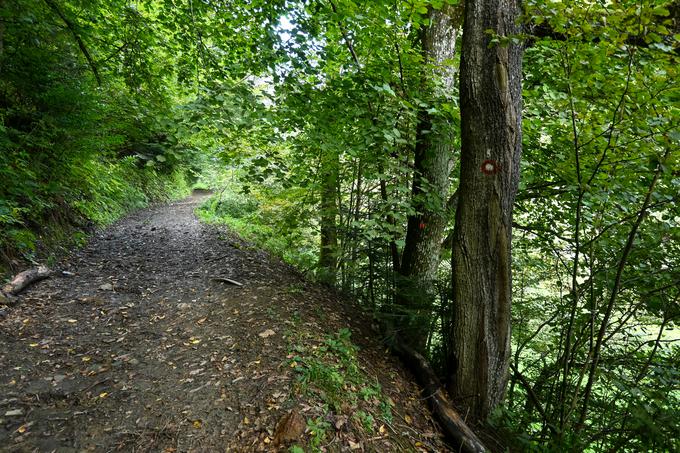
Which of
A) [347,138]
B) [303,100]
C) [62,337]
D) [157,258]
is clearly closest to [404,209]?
[347,138]

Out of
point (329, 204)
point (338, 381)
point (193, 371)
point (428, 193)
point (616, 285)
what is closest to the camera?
point (616, 285)

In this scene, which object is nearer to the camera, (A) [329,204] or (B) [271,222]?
(A) [329,204]

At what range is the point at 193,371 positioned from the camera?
345 centimetres

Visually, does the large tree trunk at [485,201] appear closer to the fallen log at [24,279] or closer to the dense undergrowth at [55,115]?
the dense undergrowth at [55,115]

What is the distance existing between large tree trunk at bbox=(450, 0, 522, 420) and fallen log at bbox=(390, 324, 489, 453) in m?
0.20

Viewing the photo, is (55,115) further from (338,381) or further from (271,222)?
(338,381)

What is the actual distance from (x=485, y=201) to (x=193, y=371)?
345cm

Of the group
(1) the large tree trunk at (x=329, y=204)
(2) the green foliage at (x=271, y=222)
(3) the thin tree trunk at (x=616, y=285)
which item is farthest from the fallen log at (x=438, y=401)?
(2) the green foliage at (x=271, y=222)

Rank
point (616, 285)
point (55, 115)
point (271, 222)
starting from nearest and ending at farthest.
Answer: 1. point (616, 285)
2. point (55, 115)
3. point (271, 222)

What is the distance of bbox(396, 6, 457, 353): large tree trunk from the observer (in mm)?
4301

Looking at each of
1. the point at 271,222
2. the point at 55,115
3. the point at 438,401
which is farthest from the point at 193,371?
the point at 271,222

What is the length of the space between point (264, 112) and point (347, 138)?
3.93 ft

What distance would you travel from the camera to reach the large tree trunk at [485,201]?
3221 millimetres

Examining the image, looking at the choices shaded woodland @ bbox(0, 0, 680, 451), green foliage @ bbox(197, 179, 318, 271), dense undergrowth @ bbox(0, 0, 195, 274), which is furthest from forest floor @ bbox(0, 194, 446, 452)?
green foliage @ bbox(197, 179, 318, 271)
